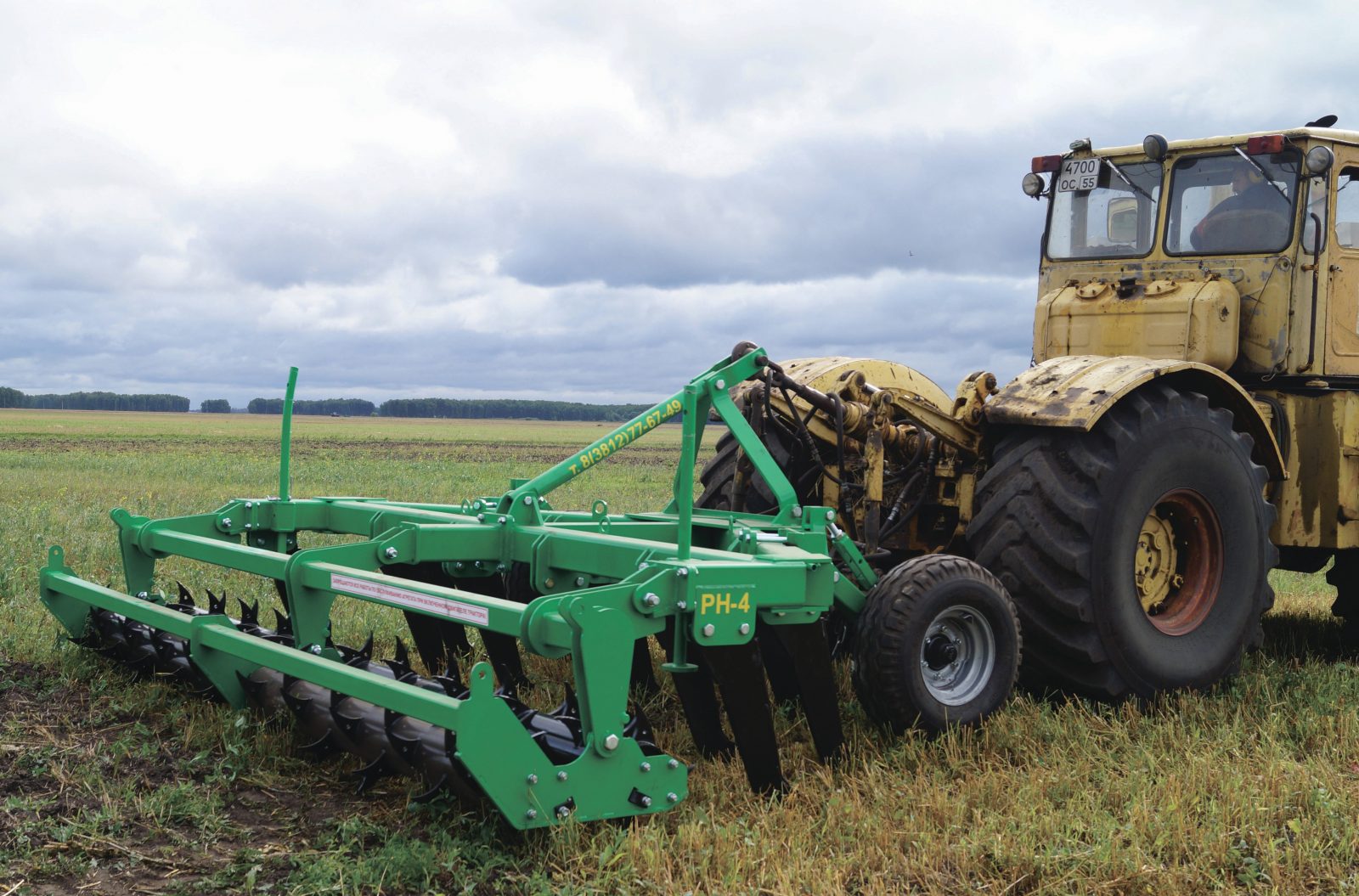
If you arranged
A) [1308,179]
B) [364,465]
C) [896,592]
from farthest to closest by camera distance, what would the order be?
[364,465] < [1308,179] < [896,592]

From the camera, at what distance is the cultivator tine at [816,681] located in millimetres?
4660

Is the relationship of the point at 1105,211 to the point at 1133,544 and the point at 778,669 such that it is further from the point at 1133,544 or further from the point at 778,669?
the point at 778,669

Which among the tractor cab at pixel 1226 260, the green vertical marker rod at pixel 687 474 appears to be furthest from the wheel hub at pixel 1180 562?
the green vertical marker rod at pixel 687 474

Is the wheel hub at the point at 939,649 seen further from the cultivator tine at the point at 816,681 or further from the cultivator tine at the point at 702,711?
the cultivator tine at the point at 702,711

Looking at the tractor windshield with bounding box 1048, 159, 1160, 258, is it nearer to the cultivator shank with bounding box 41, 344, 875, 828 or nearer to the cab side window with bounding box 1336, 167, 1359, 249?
the cab side window with bounding box 1336, 167, 1359, 249

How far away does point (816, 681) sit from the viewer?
4754 millimetres

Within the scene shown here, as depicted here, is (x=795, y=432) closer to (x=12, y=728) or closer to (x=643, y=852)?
(x=643, y=852)

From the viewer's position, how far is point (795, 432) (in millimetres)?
6441

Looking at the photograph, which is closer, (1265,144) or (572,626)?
(572,626)

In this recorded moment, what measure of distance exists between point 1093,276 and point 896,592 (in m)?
3.47

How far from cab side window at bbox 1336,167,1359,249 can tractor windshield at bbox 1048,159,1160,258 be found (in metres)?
0.94

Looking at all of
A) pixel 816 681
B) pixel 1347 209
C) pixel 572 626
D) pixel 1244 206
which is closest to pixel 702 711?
pixel 816 681

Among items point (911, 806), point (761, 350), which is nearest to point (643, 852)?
point (911, 806)

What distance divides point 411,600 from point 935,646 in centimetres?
211
